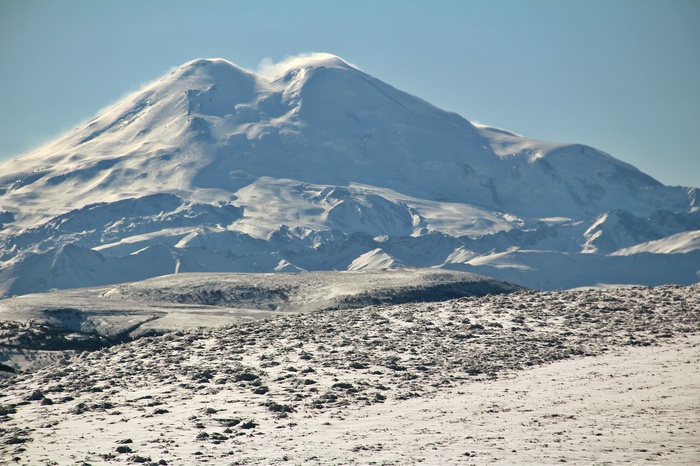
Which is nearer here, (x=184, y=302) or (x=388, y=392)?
(x=388, y=392)

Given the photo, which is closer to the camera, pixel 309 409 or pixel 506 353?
pixel 309 409

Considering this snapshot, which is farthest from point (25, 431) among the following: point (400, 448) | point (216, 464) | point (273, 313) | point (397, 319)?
point (273, 313)

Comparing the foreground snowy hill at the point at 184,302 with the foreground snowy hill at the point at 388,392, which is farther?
the foreground snowy hill at the point at 184,302

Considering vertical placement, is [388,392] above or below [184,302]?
below

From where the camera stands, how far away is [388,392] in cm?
4134

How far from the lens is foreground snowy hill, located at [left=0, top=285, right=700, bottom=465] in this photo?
3133 cm

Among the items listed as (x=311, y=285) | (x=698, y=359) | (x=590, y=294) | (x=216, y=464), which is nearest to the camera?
(x=216, y=464)

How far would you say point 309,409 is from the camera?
3791 centimetres

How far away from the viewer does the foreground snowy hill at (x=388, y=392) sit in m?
31.3

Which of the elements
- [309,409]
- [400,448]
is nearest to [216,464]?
[400,448]

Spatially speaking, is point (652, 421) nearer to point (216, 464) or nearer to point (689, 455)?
point (689, 455)

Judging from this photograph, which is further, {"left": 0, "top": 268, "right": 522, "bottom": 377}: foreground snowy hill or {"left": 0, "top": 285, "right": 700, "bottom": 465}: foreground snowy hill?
{"left": 0, "top": 268, "right": 522, "bottom": 377}: foreground snowy hill

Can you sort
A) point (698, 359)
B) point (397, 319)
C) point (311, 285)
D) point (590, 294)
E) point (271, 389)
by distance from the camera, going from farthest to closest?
point (311, 285), point (590, 294), point (397, 319), point (698, 359), point (271, 389)

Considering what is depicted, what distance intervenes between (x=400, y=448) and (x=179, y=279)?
61.3 meters
